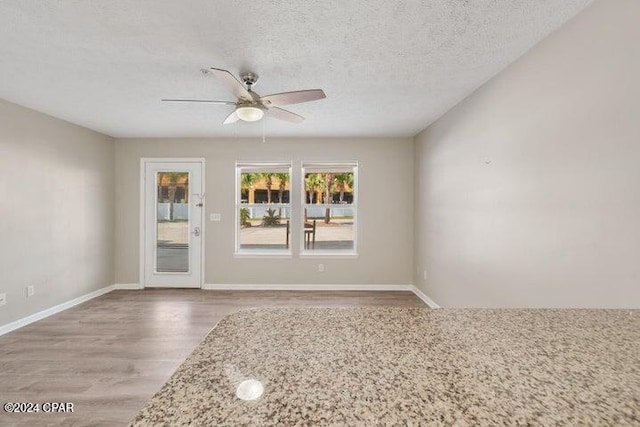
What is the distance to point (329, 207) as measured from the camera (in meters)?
5.12

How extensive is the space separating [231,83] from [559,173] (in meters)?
2.30

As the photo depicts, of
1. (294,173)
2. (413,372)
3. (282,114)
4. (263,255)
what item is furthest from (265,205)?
(413,372)

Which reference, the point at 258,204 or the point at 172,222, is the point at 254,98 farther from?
the point at 172,222

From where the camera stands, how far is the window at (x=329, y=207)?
16.6 feet

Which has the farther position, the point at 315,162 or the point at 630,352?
the point at 315,162

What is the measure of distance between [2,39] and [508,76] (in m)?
3.78

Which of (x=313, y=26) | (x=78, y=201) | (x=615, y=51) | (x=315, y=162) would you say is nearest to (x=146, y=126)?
(x=78, y=201)

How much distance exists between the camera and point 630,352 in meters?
0.70

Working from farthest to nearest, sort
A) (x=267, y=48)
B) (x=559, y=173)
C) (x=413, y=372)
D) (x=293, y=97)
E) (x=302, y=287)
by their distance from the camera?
(x=302, y=287) → (x=293, y=97) → (x=267, y=48) → (x=559, y=173) → (x=413, y=372)

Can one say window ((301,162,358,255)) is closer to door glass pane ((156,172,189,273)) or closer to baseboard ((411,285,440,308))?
baseboard ((411,285,440,308))

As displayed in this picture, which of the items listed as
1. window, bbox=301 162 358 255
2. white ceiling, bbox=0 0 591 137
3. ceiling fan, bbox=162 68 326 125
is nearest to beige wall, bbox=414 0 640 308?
white ceiling, bbox=0 0 591 137

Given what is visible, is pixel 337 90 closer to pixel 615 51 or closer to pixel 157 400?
pixel 615 51

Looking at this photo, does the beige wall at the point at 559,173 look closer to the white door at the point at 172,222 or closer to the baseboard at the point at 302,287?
the baseboard at the point at 302,287

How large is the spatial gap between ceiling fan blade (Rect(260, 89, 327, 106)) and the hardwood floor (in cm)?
243
